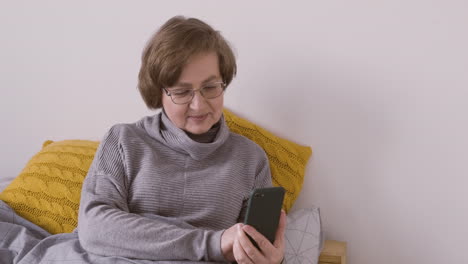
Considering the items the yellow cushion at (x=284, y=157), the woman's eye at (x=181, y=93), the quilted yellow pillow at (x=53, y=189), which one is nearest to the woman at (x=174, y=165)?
the woman's eye at (x=181, y=93)

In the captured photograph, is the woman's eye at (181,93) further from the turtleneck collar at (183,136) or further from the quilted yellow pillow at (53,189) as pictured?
the quilted yellow pillow at (53,189)

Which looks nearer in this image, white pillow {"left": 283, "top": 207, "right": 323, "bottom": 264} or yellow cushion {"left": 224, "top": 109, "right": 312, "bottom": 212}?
white pillow {"left": 283, "top": 207, "right": 323, "bottom": 264}

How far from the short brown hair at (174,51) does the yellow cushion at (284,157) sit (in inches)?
9.8

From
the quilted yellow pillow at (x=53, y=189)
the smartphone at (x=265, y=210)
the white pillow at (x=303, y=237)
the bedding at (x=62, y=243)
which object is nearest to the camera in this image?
the smartphone at (x=265, y=210)

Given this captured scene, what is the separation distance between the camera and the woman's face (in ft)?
5.01

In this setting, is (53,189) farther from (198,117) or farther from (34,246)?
(198,117)

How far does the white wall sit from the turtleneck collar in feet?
0.86

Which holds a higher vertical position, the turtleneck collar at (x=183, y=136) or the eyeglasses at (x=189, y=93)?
the eyeglasses at (x=189, y=93)

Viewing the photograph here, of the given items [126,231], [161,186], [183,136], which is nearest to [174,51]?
[183,136]

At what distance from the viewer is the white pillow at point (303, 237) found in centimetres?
167

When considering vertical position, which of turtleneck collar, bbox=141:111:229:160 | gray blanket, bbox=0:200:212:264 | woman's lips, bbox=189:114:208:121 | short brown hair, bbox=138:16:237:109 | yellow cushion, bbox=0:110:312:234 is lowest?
gray blanket, bbox=0:200:212:264

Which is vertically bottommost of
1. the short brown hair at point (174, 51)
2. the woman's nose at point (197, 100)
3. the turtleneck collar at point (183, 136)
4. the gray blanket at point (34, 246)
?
the gray blanket at point (34, 246)

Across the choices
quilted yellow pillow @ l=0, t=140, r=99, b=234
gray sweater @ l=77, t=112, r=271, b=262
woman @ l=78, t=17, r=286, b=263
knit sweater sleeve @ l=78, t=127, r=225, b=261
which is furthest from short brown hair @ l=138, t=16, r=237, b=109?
quilted yellow pillow @ l=0, t=140, r=99, b=234

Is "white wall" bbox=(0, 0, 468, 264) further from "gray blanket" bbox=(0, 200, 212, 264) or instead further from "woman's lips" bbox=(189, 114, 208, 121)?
"gray blanket" bbox=(0, 200, 212, 264)
